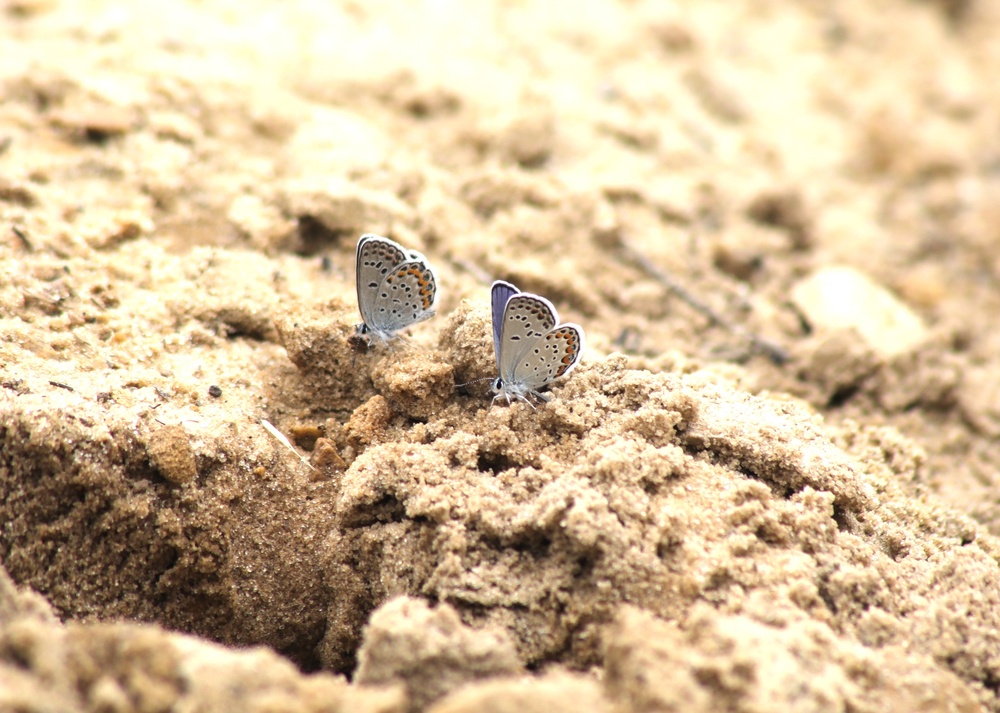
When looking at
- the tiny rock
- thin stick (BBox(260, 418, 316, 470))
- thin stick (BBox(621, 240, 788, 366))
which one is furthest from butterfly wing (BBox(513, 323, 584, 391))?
the tiny rock

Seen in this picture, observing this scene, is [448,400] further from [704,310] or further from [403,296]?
[704,310]

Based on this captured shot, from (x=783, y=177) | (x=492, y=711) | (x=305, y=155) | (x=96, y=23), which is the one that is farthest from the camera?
(x=783, y=177)

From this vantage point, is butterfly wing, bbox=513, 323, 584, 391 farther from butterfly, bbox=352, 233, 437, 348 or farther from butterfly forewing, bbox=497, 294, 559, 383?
butterfly, bbox=352, 233, 437, 348

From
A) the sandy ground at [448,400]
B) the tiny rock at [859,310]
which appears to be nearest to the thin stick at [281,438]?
the sandy ground at [448,400]

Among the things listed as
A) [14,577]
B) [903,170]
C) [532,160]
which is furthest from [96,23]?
[903,170]

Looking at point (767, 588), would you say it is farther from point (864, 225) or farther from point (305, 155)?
point (864, 225)

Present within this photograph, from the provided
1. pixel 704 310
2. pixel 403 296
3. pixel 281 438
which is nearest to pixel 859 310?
pixel 704 310

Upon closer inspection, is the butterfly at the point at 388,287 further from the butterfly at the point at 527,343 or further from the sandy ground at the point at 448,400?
the butterfly at the point at 527,343
